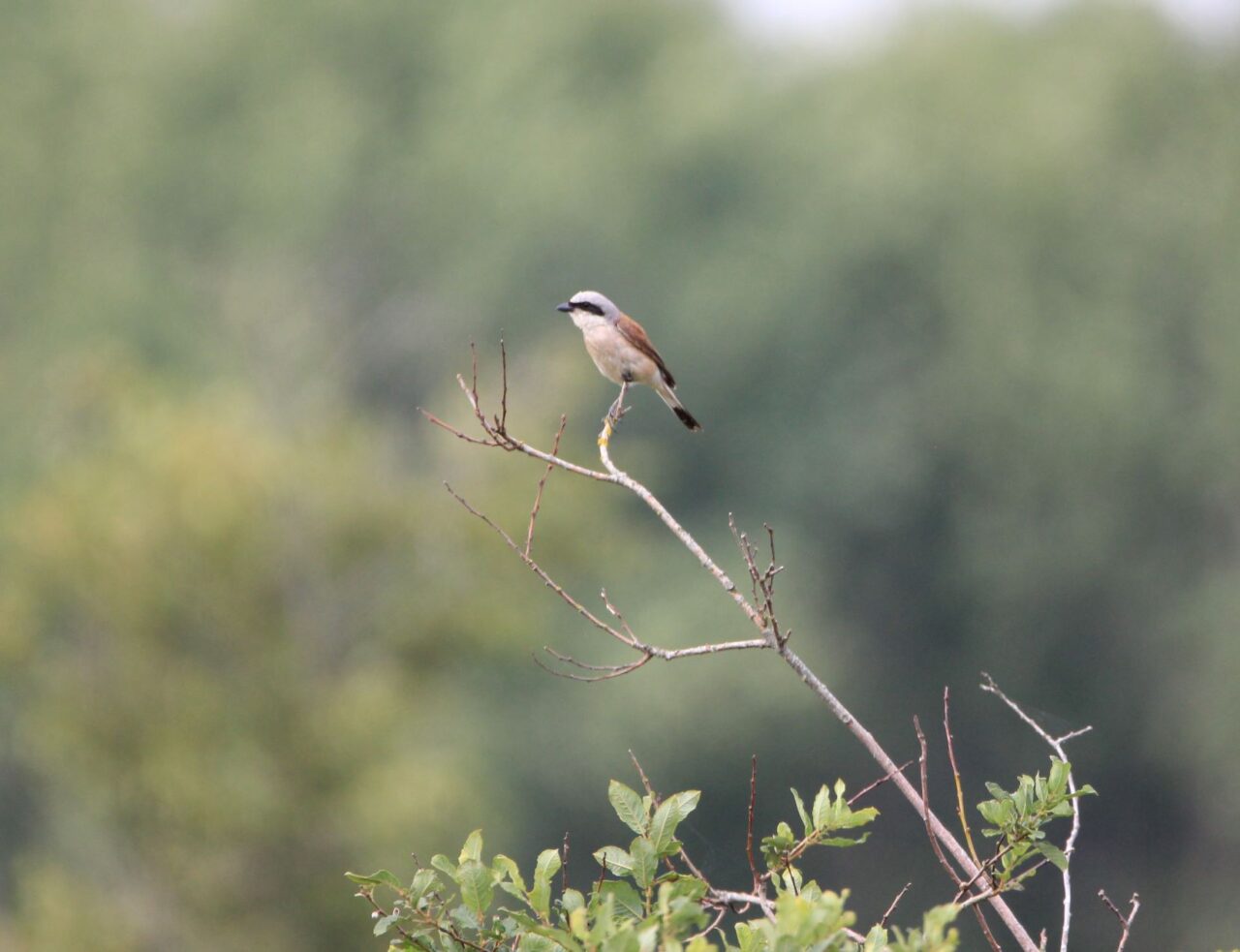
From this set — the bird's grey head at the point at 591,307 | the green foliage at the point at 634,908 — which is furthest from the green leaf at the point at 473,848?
the bird's grey head at the point at 591,307

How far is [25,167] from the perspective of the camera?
42.1 metres

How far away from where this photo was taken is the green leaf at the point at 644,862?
3.26 m

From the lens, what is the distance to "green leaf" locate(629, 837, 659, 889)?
3256 millimetres

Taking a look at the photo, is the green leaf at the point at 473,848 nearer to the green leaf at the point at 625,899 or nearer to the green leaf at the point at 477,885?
the green leaf at the point at 477,885

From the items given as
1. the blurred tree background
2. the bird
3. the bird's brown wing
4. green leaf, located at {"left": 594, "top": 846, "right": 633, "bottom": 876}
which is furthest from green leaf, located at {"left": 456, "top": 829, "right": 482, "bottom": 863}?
the blurred tree background

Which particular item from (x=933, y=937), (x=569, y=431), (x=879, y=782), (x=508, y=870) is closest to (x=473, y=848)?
(x=508, y=870)

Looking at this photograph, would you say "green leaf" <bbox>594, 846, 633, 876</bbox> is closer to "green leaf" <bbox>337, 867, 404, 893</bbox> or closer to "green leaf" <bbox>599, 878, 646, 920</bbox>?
"green leaf" <bbox>599, 878, 646, 920</bbox>

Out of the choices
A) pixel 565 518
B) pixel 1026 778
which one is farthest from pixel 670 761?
pixel 1026 778

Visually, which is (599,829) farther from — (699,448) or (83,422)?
(83,422)

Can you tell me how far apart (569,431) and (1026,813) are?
77.4 feet

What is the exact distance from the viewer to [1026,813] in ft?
11.5

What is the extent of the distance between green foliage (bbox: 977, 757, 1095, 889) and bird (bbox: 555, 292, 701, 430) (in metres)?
3.26

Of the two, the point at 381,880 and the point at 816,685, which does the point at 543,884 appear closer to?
the point at 381,880

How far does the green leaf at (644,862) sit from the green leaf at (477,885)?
0.28 metres
